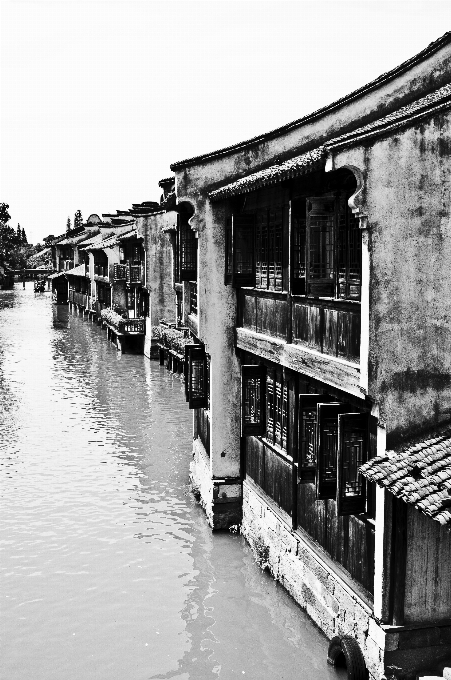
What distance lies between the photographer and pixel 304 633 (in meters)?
13.1

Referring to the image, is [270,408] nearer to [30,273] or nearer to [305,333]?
[305,333]

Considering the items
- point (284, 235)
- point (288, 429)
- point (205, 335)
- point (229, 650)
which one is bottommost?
point (229, 650)

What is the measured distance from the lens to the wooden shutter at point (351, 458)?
1077 cm

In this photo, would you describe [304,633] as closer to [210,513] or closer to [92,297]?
[210,513]

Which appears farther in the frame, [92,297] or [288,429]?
[92,297]

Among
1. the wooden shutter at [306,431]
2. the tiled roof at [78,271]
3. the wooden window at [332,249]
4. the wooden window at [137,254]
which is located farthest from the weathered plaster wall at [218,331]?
the tiled roof at [78,271]

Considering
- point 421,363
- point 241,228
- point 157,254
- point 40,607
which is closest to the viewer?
point 421,363

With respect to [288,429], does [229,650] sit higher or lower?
lower

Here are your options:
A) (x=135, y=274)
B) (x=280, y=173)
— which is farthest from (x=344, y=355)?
(x=135, y=274)

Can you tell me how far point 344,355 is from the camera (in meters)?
11.4

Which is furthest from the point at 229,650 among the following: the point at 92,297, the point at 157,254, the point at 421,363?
the point at 92,297

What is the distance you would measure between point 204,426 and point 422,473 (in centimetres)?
1085

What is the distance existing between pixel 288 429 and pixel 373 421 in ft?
12.5

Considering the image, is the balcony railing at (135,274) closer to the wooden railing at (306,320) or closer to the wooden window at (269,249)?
the wooden railing at (306,320)
